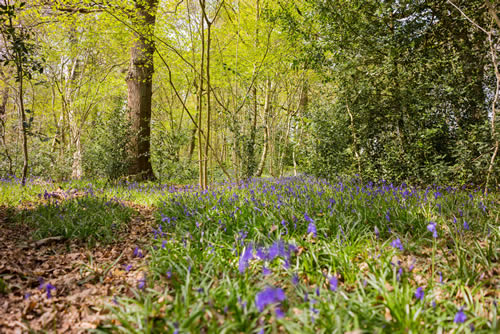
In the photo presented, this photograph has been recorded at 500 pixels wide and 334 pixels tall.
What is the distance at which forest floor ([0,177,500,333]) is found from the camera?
1.48 m

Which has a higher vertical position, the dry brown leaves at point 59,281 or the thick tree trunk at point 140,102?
the thick tree trunk at point 140,102

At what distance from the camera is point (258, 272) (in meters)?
2.19

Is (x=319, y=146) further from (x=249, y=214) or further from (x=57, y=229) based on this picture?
(x=57, y=229)

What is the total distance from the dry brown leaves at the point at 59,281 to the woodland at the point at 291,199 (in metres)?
0.02

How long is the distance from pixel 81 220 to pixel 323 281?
11.4ft

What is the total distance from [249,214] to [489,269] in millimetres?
2424

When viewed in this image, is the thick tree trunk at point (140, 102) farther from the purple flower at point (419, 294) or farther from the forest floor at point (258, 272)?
the purple flower at point (419, 294)

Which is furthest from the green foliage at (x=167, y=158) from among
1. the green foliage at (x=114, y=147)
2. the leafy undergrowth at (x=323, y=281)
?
the leafy undergrowth at (x=323, y=281)

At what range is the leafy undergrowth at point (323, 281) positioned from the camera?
1.44m

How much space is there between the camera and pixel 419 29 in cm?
565

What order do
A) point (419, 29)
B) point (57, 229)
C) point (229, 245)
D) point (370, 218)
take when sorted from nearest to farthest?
1. point (229, 245)
2. point (370, 218)
3. point (57, 229)
4. point (419, 29)

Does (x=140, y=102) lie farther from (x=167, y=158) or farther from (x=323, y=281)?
(x=323, y=281)

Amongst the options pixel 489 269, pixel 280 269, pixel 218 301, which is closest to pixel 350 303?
pixel 280 269

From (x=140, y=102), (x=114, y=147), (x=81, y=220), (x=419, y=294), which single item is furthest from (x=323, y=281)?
(x=140, y=102)
